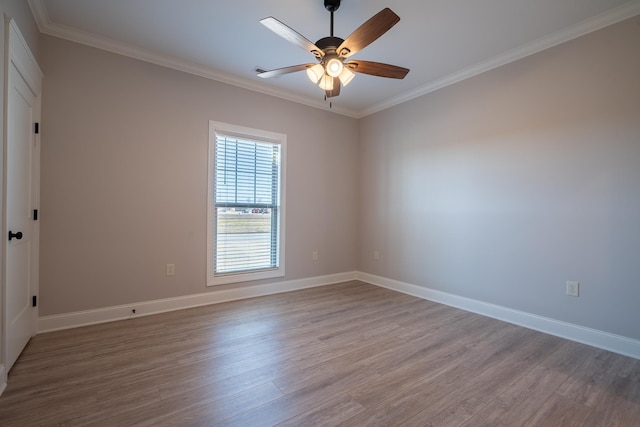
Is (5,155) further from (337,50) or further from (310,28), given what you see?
(310,28)

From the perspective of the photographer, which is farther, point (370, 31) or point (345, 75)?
point (345, 75)

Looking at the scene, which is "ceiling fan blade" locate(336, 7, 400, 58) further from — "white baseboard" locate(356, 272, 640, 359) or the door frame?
"white baseboard" locate(356, 272, 640, 359)

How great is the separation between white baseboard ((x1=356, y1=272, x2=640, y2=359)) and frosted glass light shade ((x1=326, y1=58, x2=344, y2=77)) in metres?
2.83

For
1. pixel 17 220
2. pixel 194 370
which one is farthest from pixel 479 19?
pixel 17 220

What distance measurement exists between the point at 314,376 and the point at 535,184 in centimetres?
268

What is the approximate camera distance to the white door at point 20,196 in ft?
6.14

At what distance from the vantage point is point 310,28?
257cm

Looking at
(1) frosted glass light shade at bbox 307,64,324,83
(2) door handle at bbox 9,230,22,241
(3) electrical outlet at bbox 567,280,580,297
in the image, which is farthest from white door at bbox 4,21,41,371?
(3) electrical outlet at bbox 567,280,580,297

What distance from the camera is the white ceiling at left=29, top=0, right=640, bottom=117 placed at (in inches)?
90.4

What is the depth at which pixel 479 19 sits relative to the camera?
2.43 meters

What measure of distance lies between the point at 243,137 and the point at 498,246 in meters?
3.22

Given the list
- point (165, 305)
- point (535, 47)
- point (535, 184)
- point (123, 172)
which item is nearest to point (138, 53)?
point (123, 172)

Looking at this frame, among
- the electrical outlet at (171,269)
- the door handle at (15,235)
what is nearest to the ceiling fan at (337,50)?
the door handle at (15,235)

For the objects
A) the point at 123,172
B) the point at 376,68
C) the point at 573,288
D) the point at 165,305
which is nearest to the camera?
the point at 376,68
